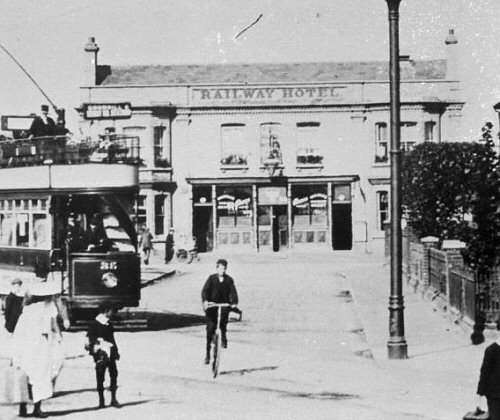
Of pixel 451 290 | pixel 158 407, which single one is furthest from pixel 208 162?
pixel 158 407

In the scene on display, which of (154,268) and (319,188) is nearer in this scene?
(154,268)

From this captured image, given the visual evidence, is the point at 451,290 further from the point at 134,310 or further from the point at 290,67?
the point at 290,67

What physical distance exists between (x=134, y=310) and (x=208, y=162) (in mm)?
25581

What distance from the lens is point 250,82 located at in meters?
46.0

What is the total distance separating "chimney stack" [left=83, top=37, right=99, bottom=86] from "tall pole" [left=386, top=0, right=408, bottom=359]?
3546 cm

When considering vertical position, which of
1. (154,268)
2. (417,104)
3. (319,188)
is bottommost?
(154,268)

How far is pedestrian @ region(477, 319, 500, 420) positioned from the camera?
7.46 m

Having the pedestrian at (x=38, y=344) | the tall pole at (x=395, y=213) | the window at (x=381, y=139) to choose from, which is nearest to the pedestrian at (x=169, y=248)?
the window at (x=381, y=139)

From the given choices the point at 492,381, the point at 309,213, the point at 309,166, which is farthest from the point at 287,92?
the point at 492,381

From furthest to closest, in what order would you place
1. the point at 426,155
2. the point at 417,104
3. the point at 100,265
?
1. the point at 417,104
2. the point at 426,155
3. the point at 100,265

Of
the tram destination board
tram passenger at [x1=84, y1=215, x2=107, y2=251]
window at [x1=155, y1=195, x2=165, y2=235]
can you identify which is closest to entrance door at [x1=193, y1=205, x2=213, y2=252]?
window at [x1=155, y1=195, x2=165, y2=235]

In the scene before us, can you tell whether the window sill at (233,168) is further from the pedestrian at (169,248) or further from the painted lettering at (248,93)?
the pedestrian at (169,248)

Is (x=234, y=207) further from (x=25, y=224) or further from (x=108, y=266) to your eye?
(x=108, y=266)

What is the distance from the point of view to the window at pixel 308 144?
148 feet
